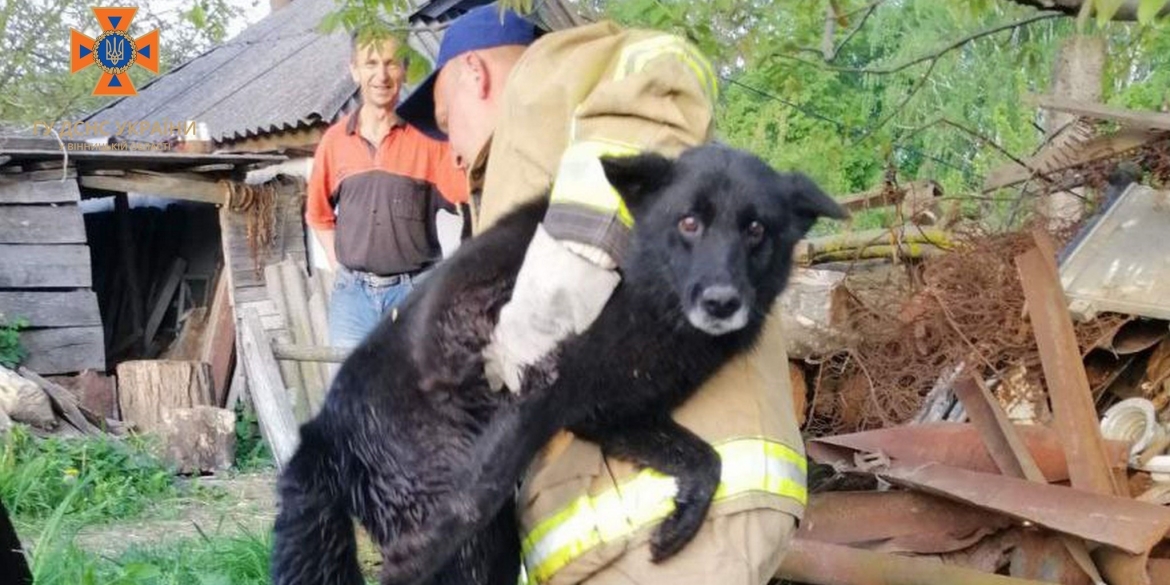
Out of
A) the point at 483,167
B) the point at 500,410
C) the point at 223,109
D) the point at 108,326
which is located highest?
the point at 483,167

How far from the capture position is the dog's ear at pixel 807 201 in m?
2.80

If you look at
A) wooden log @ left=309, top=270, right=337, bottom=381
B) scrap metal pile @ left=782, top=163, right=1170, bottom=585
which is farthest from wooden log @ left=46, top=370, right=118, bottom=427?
scrap metal pile @ left=782, top=163, right=1170, bottom=585

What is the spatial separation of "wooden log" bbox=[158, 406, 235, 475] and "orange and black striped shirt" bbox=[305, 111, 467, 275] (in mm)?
3176

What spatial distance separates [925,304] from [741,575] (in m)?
3.68

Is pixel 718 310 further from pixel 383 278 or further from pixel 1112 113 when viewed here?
pixel 383 278

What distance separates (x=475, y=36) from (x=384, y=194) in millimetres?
3442

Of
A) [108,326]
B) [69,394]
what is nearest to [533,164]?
[69,394]

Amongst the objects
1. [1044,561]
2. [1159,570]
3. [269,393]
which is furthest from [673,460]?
[269,393]

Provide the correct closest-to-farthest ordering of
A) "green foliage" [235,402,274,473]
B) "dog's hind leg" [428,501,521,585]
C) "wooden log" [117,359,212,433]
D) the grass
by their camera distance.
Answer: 1. "dog's hind leg" [428,501,521,585]
2. the grass
3. "green foliage" [235,402,274,473]
4. "wooden log" [117,359,212,433]

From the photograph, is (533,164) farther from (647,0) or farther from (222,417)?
(222,417)

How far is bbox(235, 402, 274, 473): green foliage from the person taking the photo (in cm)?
989

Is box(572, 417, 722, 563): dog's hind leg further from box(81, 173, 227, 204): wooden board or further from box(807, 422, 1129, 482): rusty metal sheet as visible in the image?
box(81, 173, 227, 204): wooden board

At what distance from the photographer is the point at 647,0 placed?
5.81m

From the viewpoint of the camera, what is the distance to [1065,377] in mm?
4941
